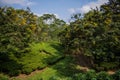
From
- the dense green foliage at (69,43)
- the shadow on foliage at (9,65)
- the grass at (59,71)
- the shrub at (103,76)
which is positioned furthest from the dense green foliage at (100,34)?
the shadow on foliage at (9,65)

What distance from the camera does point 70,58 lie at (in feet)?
107

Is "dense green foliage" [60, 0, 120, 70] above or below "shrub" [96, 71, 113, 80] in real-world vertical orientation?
above

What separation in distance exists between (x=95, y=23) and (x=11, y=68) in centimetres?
1110

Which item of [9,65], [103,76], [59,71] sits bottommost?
[59,71]

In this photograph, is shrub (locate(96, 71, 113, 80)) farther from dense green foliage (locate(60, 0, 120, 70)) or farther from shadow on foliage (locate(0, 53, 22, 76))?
shadow on foliage (locate(0, 53, 22, 76))

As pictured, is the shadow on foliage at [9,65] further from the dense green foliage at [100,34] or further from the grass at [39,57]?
the dense green foliage at [100,34]

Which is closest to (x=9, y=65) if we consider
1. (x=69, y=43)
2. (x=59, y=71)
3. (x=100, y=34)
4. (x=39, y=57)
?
(x=39, y=57)

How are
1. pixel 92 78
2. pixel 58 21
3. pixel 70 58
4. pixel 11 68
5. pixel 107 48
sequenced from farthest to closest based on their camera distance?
pixel 58 21 < pixel 70 58 < pixel 11 68 < pixel 107 48 < pixel 92 78

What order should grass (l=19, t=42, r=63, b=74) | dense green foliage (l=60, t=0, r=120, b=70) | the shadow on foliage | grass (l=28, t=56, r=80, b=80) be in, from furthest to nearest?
1. grass (l=19, t=42, r=63, b=74)
2. the shadow on foliage
3. grass (l=28, t=56, r=80, b=80)
4. dense green foliage (l=60, t=0, r=120, b=70)

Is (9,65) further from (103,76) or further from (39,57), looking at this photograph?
(103,76)

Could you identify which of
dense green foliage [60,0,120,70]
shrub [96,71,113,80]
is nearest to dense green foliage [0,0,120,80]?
dense green foliage [60,0,120,70]

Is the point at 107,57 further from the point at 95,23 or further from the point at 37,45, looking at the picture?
the point at 37,45

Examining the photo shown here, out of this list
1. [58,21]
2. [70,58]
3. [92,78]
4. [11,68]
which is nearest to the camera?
[92,78]

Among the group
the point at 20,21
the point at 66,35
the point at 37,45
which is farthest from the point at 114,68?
the point at 20,21
